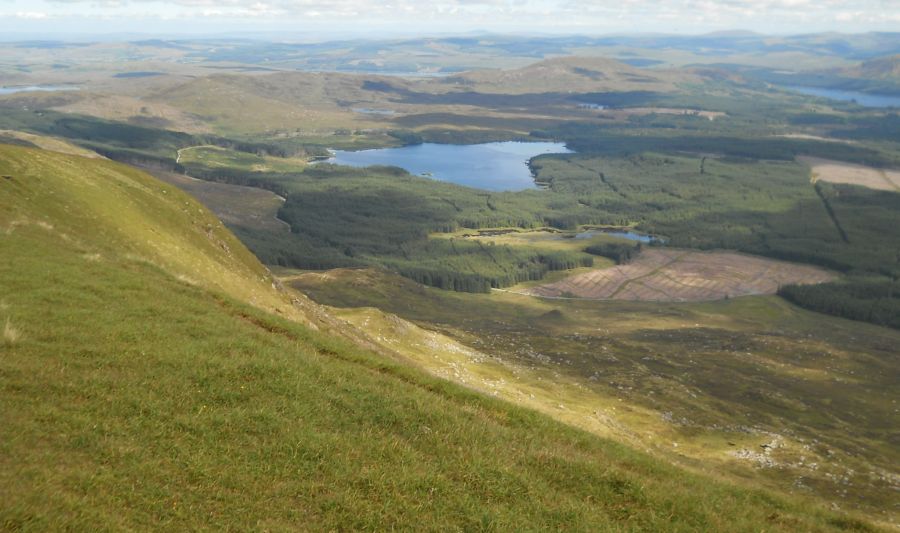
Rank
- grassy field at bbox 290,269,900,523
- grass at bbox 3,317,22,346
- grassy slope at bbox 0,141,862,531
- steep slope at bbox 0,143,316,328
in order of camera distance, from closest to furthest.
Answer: grassy slope at bbox 0,141,862,531
grass at bbox 3,317,22,346
steep slope at bbox 0,143,316,328
grassy field at bbox 290,269,900,523

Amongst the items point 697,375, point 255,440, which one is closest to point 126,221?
point 255,440

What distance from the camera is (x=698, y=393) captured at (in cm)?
10762

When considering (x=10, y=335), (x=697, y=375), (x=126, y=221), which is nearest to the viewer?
(x=10, y=335)

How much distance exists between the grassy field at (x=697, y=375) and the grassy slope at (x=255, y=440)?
837 inches

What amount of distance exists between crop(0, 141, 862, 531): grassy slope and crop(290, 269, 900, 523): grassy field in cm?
2126

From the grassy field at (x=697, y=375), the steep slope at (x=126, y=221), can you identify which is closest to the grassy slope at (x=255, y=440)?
the steep slope at (x=126, y=221)

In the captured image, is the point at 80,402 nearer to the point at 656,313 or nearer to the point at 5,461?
the point at 5,461

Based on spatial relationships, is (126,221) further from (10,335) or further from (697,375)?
(697,375)

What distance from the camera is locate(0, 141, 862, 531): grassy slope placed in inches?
857

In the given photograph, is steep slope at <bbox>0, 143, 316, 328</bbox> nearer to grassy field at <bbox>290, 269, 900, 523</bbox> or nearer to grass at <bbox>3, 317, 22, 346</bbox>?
grass at <bbox>3, 317, 22, 346</bbox>

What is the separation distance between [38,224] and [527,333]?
99.0 m

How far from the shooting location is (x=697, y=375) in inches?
4688

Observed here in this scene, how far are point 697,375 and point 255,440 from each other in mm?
104349

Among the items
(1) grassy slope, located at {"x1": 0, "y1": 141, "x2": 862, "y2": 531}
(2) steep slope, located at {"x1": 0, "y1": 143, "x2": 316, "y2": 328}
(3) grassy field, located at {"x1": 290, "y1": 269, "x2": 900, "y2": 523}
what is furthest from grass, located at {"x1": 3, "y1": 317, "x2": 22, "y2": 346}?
(3) grassy field, located at {"x1": 290, "y1": 269, "x2": 900, "y2": 523}
